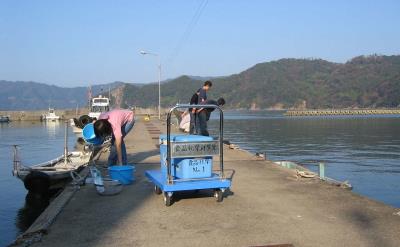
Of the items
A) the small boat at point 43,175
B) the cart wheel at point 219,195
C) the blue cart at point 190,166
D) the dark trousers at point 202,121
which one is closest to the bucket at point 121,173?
the blue cart at point 190,166

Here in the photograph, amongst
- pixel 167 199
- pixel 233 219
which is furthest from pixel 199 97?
pixel 233 219

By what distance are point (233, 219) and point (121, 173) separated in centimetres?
347

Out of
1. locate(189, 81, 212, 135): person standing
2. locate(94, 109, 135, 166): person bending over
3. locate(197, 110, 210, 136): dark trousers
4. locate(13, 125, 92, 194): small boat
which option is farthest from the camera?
locate(13, 125, 92, 194): small boat

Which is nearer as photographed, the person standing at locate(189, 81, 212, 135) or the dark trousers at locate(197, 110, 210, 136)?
the person standing at locate(189, 81, 212, 135)

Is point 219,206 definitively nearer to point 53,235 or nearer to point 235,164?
point 53,235

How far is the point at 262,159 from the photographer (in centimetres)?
1380

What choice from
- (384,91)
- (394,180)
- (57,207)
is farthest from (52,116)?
(384,91)

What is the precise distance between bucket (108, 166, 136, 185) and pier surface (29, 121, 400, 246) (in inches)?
9.5

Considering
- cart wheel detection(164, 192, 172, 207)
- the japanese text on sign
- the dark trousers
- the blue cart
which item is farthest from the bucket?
the dark trousers

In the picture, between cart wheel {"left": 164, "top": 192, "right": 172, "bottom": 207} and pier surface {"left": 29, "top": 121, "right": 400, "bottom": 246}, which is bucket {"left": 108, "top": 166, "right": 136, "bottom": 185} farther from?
cart wheel {"left": 164, "top": 192, "right": 172, "bottom": 207}

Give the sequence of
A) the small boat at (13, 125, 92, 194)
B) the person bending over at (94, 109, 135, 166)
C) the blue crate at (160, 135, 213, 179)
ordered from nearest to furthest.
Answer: the blue crate at (160, 135, 213, 179) → the person bending over at (94, 109, 135, 166) → the small boat at (13, 125, 92, 194)

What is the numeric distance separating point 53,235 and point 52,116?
101 meters

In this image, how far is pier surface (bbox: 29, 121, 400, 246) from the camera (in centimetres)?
561

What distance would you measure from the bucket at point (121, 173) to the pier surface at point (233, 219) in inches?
9.5
